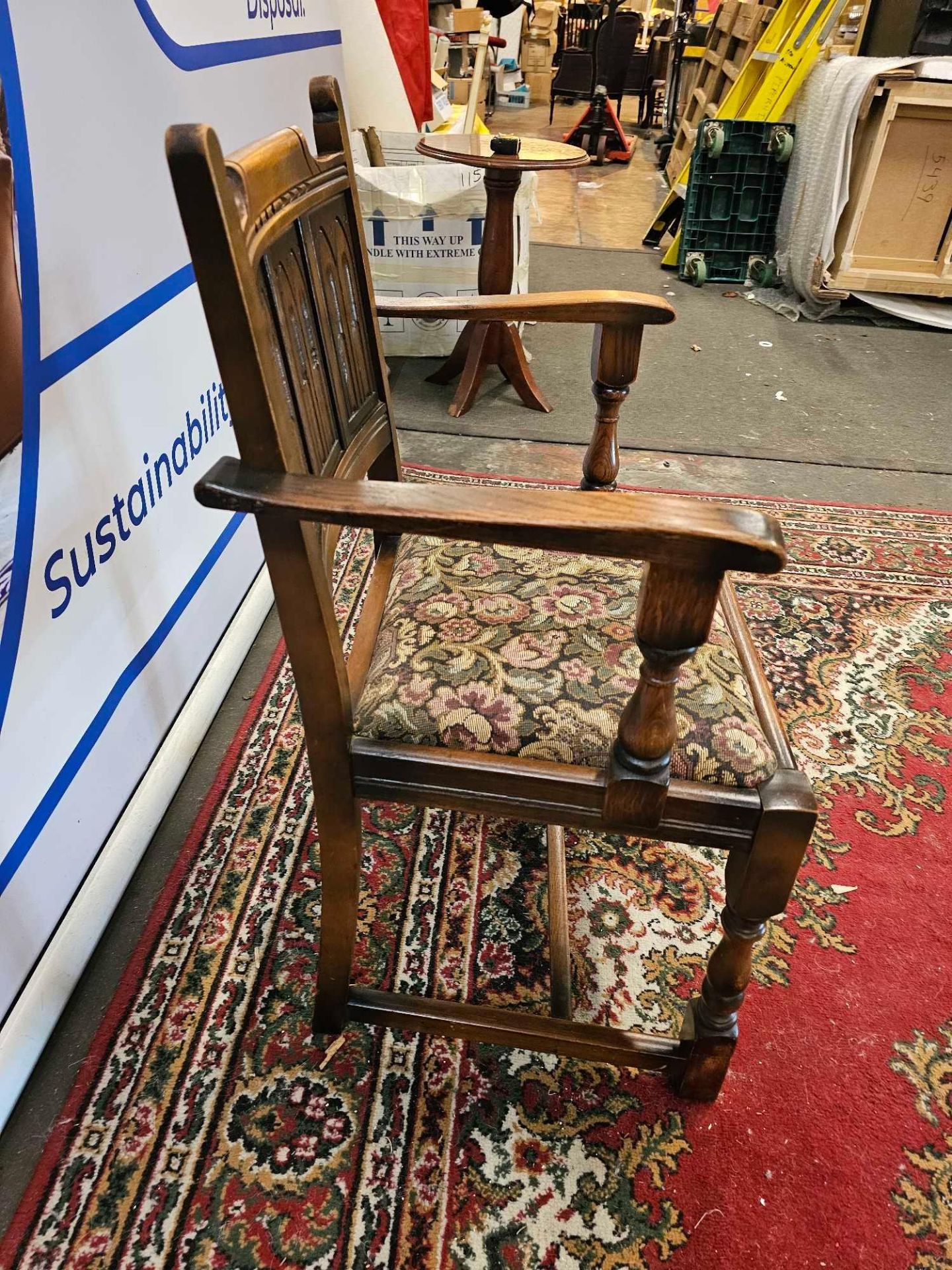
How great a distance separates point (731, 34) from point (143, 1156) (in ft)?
18.7

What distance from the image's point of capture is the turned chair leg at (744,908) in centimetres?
78

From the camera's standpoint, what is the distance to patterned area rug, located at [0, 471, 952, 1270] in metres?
0.90

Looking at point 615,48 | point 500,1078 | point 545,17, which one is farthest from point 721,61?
point 545,17

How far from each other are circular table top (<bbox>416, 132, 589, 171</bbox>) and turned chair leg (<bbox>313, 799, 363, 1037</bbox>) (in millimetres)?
2067

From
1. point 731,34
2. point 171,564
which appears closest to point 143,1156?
point 171,564

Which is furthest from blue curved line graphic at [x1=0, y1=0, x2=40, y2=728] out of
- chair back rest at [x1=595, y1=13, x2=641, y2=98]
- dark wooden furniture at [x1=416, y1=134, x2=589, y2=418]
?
chair back rest at [x1=595, y1=13, x2=641, y2=98]

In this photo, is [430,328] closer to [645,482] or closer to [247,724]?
[645,482]

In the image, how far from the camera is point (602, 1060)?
979mm

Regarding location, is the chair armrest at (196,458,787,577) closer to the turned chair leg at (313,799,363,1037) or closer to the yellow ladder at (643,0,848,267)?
the turned chair leg at (313,799,363,1037)

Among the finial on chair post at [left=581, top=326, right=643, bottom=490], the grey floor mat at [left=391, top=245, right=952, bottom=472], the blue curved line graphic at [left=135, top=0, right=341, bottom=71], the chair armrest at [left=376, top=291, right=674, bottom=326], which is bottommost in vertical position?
the grey floor mat at [left=391, top=245, right=952, bottom=472]

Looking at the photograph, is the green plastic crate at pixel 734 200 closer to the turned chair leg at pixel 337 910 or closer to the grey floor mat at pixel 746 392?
the grey floor mat at pixel 746 392

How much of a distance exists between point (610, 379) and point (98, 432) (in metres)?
0.72

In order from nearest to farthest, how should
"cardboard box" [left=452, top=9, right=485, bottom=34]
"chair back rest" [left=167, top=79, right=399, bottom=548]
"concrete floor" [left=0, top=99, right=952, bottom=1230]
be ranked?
"chair back rest" [left=167, top=79, right=399, bottom=548] → "concrete floor" [left=0, top=99, right=952, bottom=1230] → "cardboard box" [left=452, top=9, right=485, bottom=34]

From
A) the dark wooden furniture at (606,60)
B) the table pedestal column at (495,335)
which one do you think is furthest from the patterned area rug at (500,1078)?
the dark wooden furniture at (606,60)
